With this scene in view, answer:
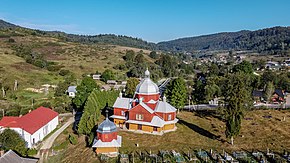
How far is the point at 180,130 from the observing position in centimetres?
4309

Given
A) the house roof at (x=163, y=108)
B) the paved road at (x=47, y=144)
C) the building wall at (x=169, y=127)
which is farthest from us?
the house roof at (x=163, y=108)

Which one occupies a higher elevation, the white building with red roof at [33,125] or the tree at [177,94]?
the tree at [177,94]

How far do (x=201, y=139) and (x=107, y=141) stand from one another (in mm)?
13326

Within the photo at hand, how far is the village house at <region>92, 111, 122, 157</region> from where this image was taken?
34.5m

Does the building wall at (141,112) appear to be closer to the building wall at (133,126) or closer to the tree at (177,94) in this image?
the building wall at (133,126)

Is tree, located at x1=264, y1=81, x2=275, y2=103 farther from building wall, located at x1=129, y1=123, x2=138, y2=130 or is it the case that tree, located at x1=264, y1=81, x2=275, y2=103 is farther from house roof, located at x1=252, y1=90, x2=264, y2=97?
building wall, located at x1=129, y1=123, x2=138, y2=130

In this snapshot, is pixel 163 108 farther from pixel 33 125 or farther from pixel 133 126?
pixel 33 125

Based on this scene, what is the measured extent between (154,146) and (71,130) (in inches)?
660

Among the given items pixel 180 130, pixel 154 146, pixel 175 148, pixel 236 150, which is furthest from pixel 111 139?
pixel 236 150

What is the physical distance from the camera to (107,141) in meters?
35.3

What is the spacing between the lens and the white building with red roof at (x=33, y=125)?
132 feet

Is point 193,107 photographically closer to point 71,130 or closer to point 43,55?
point 71,130

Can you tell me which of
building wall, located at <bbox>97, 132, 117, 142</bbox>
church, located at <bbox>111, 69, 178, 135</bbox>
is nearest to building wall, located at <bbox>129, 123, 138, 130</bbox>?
church, located at <bbox>111, 69, 178, 135</bbox>

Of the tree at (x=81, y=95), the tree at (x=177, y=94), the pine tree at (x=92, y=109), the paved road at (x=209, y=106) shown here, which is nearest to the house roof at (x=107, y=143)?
the pine tree at (x=92, y=109)
